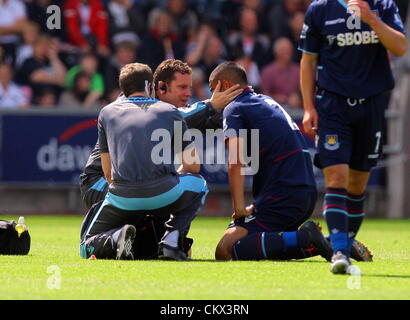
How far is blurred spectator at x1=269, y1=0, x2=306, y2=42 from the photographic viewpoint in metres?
19.0

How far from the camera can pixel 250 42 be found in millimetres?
18656

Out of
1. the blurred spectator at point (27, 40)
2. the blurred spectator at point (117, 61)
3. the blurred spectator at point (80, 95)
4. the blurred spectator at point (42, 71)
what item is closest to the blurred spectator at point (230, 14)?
the blurred spectator at point (117, 61)

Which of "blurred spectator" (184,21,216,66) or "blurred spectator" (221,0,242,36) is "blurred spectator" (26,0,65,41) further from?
"blurred spectator" (221,0,242,36)

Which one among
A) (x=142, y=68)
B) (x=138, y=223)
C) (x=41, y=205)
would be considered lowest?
(x=41, y=205)

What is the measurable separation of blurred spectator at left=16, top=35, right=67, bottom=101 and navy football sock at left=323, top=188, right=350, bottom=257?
38.5 ft

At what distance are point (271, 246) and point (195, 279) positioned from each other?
4.88 ft

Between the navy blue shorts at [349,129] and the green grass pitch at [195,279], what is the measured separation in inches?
29.3

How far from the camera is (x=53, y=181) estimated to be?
16703 mm

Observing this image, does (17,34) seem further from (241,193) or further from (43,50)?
(241,193)

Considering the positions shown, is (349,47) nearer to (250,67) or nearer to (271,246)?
(271,246)

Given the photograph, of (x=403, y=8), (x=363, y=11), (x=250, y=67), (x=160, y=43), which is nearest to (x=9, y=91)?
(x=160, y=43)
